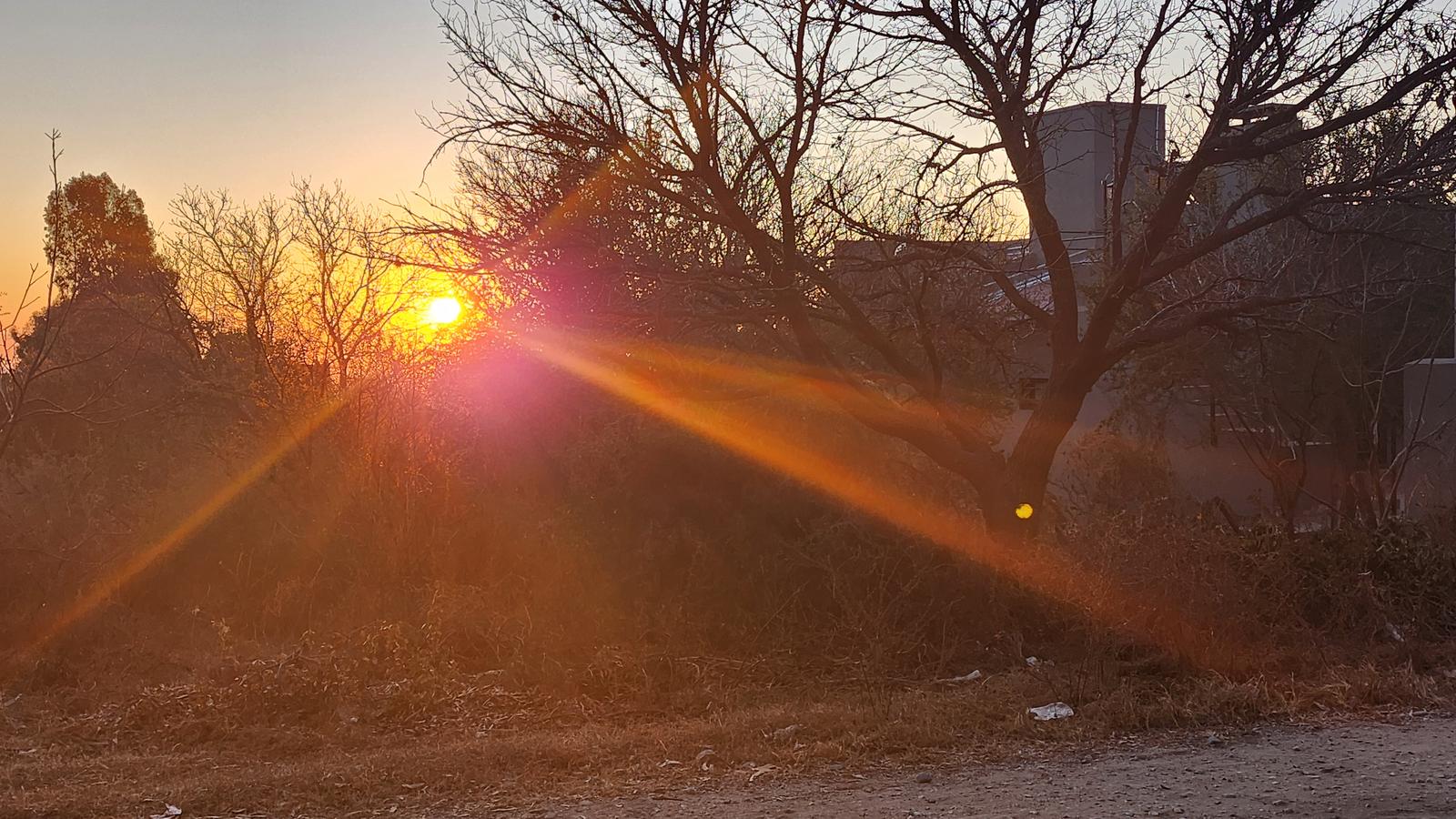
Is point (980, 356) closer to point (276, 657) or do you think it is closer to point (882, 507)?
point (882, 507)

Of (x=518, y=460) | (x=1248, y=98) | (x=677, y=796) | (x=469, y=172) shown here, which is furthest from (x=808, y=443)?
(x=677, y=796)

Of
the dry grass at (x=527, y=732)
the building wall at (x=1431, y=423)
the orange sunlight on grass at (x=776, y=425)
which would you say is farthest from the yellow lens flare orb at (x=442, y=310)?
the building wall at (x=1431, y=423)

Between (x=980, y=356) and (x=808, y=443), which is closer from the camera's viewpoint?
(x=808, y=443)

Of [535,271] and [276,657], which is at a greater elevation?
[535,271]

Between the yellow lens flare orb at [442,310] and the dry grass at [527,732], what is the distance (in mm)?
5177

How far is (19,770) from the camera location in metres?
6.54

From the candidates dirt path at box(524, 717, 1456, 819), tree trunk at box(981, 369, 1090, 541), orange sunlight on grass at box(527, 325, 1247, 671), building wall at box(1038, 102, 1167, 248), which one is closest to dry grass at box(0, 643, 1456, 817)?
dirt path at box(524, 717, 1456, 819)

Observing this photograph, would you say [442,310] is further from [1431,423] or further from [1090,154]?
[1431,423]

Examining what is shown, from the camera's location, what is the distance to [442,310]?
13016 millimetres


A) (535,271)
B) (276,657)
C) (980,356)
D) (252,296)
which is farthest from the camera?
(252,296)

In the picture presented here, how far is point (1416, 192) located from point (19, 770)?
1102cm

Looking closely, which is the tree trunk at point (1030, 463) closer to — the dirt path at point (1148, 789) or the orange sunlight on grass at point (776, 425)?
the orange sunlight on grass at point (776, 425)

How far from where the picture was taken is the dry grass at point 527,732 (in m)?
5.84

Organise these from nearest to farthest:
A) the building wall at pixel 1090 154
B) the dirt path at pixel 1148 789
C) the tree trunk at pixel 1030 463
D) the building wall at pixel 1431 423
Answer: the dirt path at pixel 1148 789
the tree trunk at pixel 1030 463
the building wall at pixel 1090 154
the building wall at pixel 1431 423
